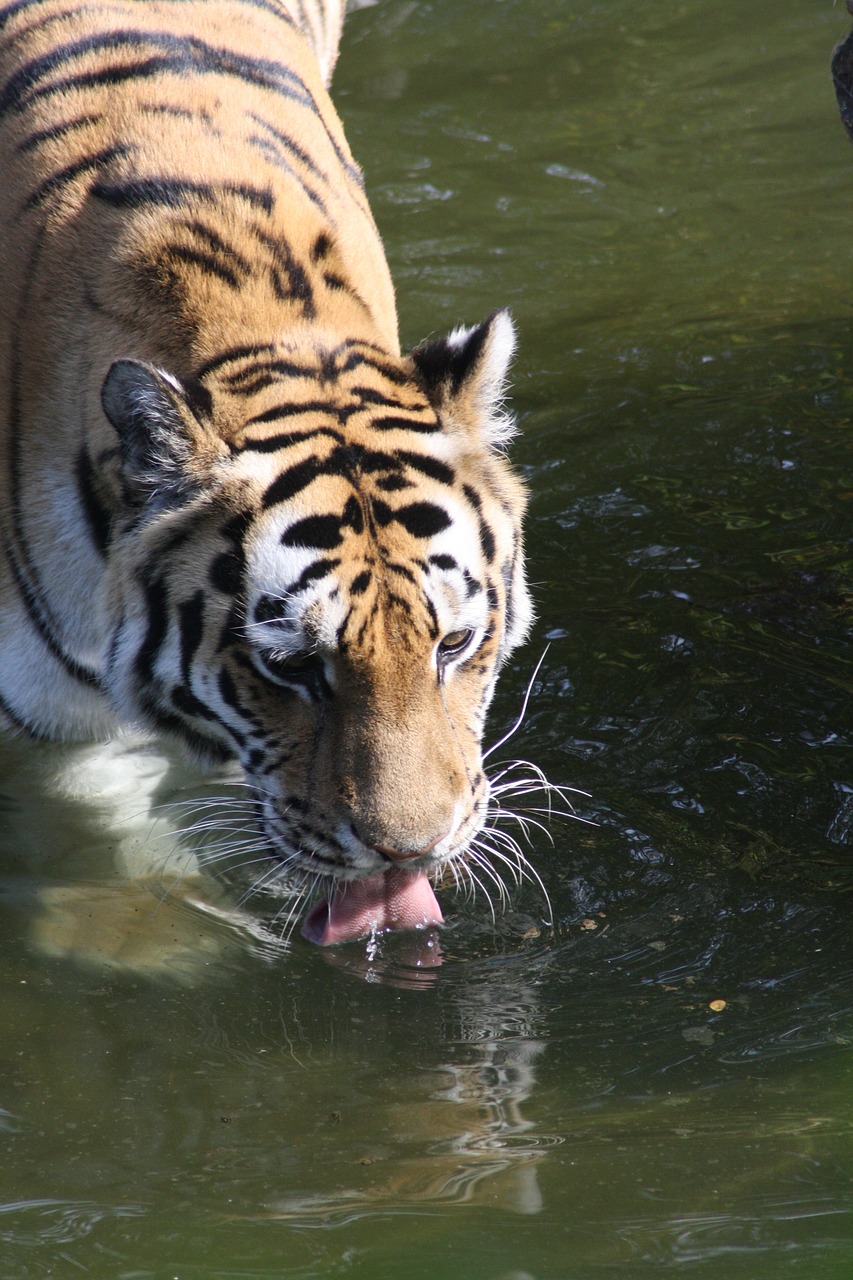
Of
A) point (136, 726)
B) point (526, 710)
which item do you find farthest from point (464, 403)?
point (526, 710)

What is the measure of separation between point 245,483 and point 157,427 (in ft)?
0.60

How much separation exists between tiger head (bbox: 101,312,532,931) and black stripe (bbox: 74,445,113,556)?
0.12 m

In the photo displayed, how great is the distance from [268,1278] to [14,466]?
1.81m

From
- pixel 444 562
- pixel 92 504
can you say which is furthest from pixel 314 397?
pixel 92 504

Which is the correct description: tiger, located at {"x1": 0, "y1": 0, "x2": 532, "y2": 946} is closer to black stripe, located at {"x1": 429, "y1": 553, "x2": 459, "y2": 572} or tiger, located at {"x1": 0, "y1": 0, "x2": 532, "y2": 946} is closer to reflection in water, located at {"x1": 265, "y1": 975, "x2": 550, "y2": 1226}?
black stripe, located at {"x1": 429, "y1": 553, "x2": 459, "y2": 572}

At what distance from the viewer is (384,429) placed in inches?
109

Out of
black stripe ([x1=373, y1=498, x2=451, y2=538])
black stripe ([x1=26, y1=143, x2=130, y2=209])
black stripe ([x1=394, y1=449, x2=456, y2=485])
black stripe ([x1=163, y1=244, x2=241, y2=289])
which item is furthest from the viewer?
black stripe ([x1=26, y1=143, x2=130, y2=209])

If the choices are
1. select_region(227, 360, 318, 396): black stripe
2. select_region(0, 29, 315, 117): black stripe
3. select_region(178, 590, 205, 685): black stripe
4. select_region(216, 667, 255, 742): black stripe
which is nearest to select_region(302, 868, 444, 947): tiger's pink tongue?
select_region(216, 667, 255, 742): black stripe


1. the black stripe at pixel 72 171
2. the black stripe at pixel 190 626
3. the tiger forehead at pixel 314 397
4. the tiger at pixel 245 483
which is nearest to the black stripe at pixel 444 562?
the tiger at pixel 245 483

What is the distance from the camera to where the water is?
2.11 metres

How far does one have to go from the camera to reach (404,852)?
254cm

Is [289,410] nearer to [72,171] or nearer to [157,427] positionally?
[157,427]

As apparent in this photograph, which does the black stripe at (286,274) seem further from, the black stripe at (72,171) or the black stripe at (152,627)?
the black stripe at (152,627)

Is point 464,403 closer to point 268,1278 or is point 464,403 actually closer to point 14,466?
point 14,466
